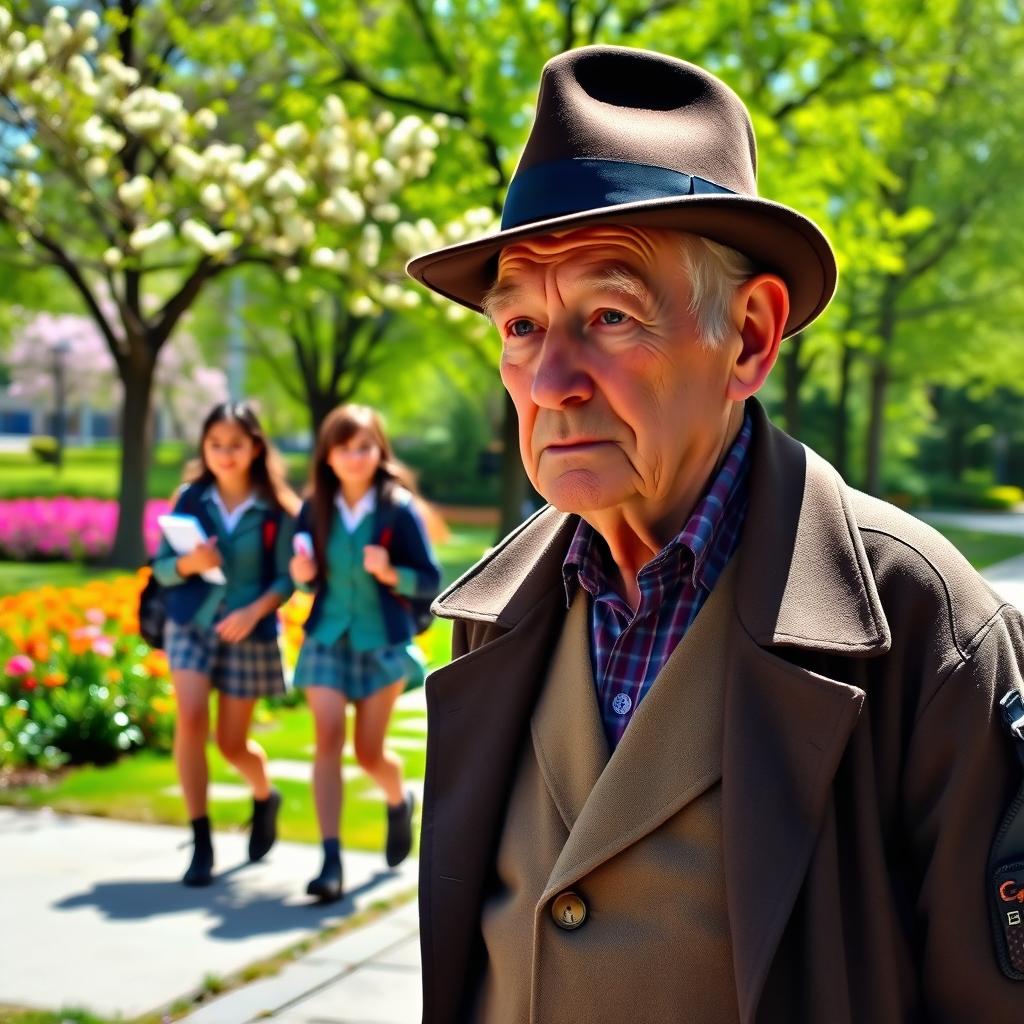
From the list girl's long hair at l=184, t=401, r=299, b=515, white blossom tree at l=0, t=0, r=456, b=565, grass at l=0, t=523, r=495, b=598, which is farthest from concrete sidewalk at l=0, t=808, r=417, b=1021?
grass at l=0, t=523, r=495, b=598

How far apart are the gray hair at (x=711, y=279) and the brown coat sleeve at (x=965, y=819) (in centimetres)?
55

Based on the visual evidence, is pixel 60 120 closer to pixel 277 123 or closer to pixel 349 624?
pixel 349 624

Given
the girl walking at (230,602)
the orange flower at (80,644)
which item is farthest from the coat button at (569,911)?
the orange flower at (80,644)

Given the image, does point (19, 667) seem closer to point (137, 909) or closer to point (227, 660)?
point (227, 660)

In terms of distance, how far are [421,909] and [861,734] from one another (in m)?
0.74

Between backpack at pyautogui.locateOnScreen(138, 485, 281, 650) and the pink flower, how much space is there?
2201 mm

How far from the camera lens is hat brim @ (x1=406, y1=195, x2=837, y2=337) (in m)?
1.81

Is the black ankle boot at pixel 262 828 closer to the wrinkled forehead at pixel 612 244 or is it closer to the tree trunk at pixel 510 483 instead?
the wrinkled forehead at pixel 612 244

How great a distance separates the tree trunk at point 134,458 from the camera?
1658 centimetres

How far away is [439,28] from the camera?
661 inches

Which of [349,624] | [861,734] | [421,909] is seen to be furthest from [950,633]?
[349,624]

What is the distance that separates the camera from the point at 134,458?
17047 mm

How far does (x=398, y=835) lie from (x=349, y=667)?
0.81 m

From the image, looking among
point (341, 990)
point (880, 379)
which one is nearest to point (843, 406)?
point (880, 379)
